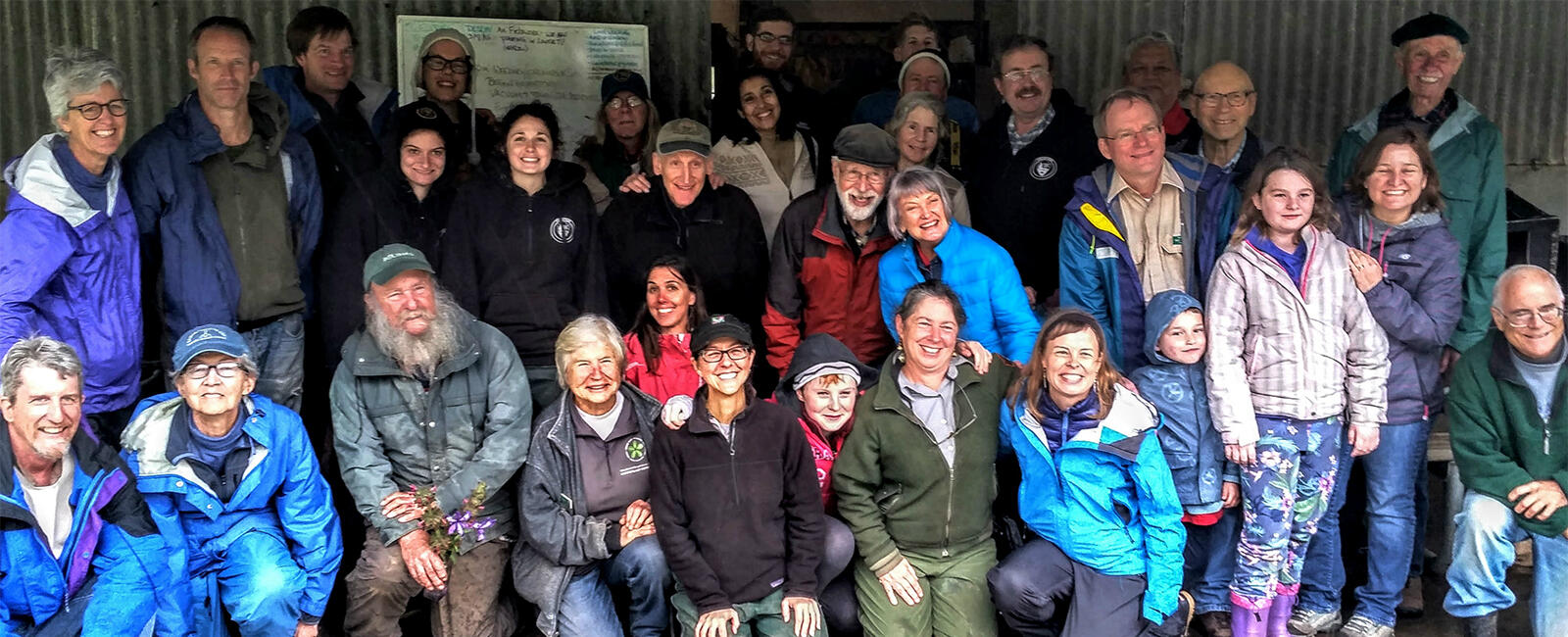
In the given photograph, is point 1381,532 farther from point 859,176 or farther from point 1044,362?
point 859,176

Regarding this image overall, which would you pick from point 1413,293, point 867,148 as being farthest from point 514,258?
point 1413,293

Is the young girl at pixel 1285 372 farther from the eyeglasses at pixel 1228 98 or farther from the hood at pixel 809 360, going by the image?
the hood at pixel 809 360

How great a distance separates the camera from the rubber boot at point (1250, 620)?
4.65 metres

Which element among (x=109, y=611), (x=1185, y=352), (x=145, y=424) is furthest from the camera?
(x=1185, y=352)

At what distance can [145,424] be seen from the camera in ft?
14.2

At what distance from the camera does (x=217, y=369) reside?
4273 mm

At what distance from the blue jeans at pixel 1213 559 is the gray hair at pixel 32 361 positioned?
3.64 meters

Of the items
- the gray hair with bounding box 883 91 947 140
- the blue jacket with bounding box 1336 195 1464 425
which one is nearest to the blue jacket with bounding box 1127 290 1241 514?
the blue jacket with bounding box 1336 195 1464 425

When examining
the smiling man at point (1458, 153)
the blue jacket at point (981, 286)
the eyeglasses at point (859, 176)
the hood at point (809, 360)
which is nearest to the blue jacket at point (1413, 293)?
the smiling man at point (1458, 153)

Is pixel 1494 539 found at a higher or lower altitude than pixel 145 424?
lower

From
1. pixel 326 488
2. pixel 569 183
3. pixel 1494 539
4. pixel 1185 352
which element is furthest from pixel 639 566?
pixel 1494 539

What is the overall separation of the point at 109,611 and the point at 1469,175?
4932mm

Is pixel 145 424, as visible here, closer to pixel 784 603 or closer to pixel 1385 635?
pixel 784 603

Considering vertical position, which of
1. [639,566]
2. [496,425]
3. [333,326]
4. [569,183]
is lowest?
[639,566]
